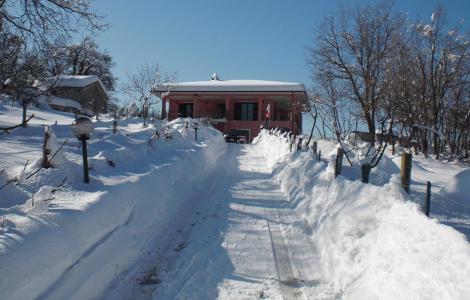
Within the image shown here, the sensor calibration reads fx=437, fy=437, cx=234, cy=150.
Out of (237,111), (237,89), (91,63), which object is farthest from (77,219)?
(91,63)

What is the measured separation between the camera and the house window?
149 feet

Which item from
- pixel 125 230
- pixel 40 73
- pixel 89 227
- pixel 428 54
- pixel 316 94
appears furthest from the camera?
pixel 428 54

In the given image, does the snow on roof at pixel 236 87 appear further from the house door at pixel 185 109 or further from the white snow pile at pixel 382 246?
the white snow pile at pixel 382 246

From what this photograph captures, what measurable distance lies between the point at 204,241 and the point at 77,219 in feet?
7.27

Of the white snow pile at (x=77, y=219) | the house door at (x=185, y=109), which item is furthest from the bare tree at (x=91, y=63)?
the white snow pile at (x=77, y=219)

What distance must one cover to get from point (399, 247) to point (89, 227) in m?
3.25

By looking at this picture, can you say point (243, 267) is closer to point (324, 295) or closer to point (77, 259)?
point (324, 295)

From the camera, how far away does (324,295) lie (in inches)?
182

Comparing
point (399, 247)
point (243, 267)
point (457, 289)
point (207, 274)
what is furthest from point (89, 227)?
point (457, 289)

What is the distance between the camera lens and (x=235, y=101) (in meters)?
46.0

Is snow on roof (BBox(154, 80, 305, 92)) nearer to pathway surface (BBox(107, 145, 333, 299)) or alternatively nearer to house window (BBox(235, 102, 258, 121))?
house window (BBox(235, 102, 258, 121))

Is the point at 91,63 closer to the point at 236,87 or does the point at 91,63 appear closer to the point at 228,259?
the point at 236,87

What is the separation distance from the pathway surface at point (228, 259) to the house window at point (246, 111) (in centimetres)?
3641

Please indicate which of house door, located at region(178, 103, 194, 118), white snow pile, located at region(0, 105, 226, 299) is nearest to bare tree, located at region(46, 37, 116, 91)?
house door, located at region(178, 103, 194, 118)
